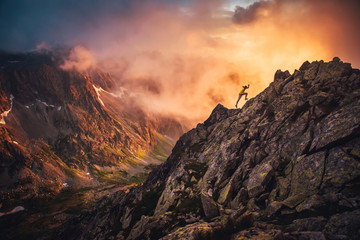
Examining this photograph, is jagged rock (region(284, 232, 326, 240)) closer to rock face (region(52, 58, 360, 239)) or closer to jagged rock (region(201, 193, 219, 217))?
rock face (region(52, 58, 360, 239))

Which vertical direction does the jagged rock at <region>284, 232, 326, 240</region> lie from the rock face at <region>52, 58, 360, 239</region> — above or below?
below

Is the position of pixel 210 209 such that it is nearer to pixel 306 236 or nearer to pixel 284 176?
pixel 284 176

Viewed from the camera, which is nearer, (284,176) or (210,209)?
(284,176)

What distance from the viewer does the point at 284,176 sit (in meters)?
24.1

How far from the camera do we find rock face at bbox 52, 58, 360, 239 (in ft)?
50.6

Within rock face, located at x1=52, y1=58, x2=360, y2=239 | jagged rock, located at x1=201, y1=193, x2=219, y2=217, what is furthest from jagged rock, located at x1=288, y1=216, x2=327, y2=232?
jagged rock, located at x1=201, y1=193, x2=219, y2=217

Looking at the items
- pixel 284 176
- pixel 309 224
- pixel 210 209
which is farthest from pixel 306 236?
pixel 210 209

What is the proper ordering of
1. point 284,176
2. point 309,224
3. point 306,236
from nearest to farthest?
point 306,236 < point 309,224 < point 284,176

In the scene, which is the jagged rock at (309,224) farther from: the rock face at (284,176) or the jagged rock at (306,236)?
the jagged rock at (306,236)

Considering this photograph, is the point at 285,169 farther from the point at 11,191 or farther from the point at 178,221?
the point at 11,191

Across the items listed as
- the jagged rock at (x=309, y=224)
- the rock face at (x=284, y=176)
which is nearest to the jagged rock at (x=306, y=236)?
the rock face at (x=284, y=176)

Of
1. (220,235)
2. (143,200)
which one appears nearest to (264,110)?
(220,235)

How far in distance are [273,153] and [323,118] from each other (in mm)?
8882

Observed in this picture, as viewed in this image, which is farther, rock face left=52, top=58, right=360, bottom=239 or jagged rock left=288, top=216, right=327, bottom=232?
rock face left=52, top=58, right=360, bottom=239
